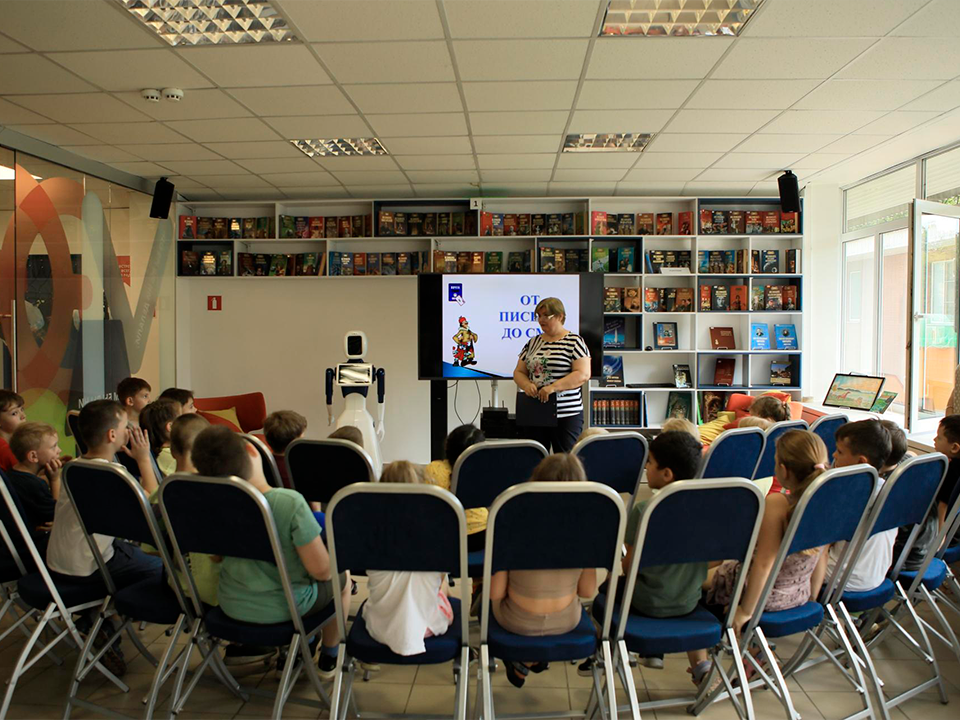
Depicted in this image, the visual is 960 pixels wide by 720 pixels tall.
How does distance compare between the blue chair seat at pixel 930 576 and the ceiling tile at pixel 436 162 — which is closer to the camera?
the blue chair seat at pixel 930 576

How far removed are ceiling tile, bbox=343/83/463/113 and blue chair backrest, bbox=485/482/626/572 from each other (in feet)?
10.1

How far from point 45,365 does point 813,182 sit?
716cm

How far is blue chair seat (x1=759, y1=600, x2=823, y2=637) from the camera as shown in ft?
7.07

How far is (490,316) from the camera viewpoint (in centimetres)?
605

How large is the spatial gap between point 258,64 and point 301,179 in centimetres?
287

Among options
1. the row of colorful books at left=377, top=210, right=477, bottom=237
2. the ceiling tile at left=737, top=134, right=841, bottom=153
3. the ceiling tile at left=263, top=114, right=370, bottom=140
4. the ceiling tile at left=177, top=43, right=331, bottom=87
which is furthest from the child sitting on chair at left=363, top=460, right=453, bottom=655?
the row of colorful books at left=377, top=210, right=477, bottom=237

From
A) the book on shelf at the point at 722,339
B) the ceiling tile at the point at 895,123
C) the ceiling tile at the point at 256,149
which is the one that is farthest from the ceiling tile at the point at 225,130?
the book on shelf at the point at 722,339

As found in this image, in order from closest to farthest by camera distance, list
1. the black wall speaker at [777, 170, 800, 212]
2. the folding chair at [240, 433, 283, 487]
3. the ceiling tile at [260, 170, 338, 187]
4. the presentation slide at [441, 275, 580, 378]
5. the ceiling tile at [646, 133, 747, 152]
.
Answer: the folding chair at [240, 433, 283, 487]
the ceiling tile at [646, 133, 747, 152]
the presentation slide at [441, 275, 580, 378]
the black wall speaker at [777, 170, 800, 212]
the ceiling tile at [260, 170, 338, 187]

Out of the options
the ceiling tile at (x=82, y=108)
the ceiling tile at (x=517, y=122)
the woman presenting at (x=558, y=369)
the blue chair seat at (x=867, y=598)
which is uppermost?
the ceiling tile at (x=82, y=108)

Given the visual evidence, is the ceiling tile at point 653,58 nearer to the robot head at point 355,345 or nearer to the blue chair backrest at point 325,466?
the blue chair backrest at point 325,466

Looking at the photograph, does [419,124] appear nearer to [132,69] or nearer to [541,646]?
[132,69]

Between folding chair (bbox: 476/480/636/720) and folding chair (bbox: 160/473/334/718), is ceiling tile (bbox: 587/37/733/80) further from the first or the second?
folding chair (bbox: 160/473/334/718)

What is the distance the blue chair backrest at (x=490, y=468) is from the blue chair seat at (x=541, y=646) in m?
0.77

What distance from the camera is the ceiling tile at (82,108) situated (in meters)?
4.37
